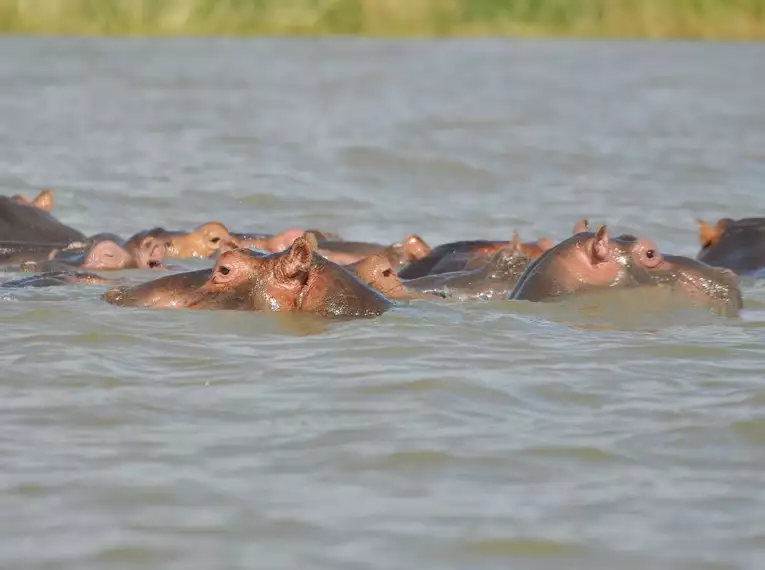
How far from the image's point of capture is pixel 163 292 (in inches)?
290

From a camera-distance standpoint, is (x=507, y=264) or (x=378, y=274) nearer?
(x=378, y=274)

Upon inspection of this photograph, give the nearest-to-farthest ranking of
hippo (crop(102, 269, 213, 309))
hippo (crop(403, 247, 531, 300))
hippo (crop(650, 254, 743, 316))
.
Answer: hippo (crop(102, 269, 213, 309)) < hippo (crop(650, 254, 743, 316)) < hippo (crop(403, 247, 531, 300))

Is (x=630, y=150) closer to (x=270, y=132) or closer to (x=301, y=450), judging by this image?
(x=270, y=132)

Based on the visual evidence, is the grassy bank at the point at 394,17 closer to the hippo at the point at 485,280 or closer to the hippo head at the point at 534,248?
the hippo head at the point at 534,248

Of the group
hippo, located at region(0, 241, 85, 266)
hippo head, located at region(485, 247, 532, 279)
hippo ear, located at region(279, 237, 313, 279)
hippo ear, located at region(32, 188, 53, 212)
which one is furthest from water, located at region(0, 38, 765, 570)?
hippo ear, located at region(32, 188, 53, 212)

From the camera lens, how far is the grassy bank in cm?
4462

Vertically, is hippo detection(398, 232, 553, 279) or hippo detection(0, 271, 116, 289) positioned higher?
hippo detection(398, 232, 553, 279)

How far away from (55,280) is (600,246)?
8.08 ft

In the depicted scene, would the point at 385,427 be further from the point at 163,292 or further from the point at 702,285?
the point at 702,285

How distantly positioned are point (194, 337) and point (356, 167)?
1002 centimetres

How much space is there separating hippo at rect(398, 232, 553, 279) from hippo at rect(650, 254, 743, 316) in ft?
3.40

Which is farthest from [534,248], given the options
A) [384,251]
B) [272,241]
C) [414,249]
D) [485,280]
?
[272,241]

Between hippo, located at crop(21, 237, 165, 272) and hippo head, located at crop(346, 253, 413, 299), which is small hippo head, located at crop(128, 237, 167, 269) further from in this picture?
hippo head, located at crop(346, 253, 413, 299)

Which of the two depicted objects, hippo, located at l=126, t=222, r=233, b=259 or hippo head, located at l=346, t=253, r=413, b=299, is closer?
hippo head, located at l=346, t=253, r=413, b=299
